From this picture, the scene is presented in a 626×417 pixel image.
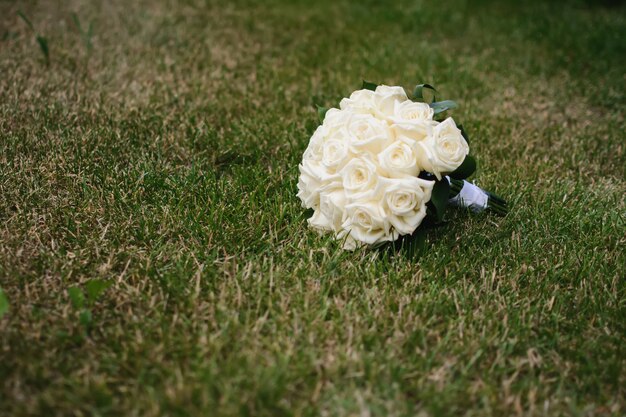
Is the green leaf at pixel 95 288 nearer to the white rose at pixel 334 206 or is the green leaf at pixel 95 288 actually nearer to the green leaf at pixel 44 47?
the white rose at pixel 334 206

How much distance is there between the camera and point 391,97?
201 centimetres

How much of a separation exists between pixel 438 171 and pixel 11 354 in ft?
4.18

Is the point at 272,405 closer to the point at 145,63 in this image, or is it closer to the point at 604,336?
the point at 604,336

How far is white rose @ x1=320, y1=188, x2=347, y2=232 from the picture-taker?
6.29ft

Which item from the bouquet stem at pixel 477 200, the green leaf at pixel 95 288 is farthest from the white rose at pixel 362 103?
the green leaf at pixel 95 288

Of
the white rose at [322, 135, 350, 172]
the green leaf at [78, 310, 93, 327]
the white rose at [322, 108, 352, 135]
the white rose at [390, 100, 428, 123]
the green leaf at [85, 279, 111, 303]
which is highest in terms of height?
the white rose at [390, 100, 428, 123]

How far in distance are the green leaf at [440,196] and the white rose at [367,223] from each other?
0.54 ft

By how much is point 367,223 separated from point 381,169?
17 centimetres

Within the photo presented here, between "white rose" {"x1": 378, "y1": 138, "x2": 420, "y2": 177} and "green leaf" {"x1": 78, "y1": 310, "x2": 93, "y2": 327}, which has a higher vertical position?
"white rose" {"x1": 378, "y1": 138, "x2": 420, "y2": 177}

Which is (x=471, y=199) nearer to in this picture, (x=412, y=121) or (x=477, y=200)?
(x=477, y=200)

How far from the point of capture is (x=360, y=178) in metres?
1.90

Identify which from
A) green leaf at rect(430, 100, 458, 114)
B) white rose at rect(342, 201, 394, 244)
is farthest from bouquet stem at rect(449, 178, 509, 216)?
white rose at rect(342, 201, 394, 244)

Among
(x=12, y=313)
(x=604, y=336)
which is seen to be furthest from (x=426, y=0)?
(x=12, y=313)

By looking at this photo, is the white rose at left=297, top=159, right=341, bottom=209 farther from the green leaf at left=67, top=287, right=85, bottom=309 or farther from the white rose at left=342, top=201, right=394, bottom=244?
the green leaf at left=67, top=287, right=85, bottom=309
